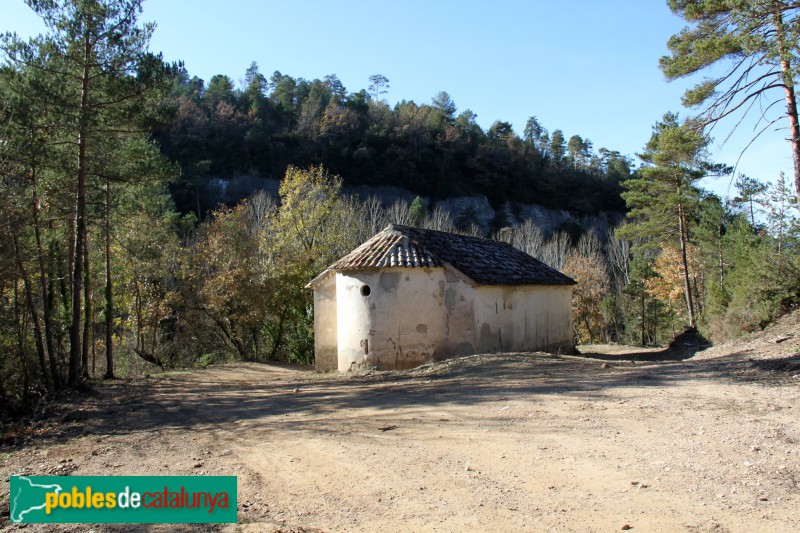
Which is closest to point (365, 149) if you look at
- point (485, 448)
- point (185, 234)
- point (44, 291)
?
point (185, 234)

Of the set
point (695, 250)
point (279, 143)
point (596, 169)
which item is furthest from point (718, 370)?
point (596, 169)

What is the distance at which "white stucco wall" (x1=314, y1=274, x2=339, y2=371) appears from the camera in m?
19.3

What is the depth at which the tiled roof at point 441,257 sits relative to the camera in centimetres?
1695

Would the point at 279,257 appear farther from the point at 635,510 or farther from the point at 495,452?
the point at 635,510

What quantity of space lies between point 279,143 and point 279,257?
41.7 meters

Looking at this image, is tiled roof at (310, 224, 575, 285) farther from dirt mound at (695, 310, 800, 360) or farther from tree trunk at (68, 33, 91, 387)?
tree trunk at (68, 33, 91, 387)

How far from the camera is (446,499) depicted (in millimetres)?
5434

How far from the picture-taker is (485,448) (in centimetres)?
707
